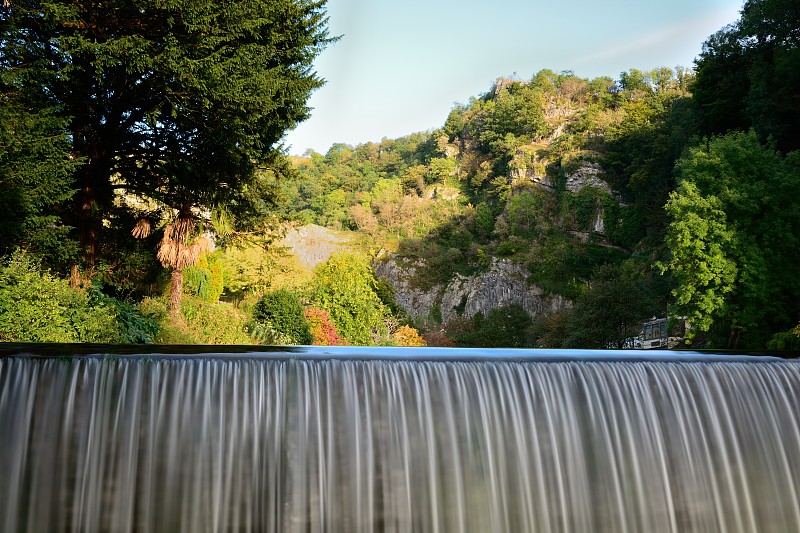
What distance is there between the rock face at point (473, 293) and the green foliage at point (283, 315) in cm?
2262

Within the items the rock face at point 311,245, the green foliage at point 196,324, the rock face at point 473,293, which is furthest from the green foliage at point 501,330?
the green foliage at point 196,324

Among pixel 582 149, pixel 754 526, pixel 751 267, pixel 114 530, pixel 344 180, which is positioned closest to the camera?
pixel 114 530

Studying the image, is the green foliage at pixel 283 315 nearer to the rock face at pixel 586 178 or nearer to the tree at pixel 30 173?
the tree at pixel 30 173

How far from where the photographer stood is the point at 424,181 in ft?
221

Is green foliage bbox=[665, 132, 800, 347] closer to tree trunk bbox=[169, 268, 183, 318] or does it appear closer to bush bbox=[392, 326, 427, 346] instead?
bush bbox=[392, 326, 427, 346]

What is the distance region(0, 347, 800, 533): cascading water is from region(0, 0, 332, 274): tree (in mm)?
9176

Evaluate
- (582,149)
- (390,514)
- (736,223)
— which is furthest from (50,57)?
(582,149)

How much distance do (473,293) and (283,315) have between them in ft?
83.9

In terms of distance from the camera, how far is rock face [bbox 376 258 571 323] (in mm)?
45469

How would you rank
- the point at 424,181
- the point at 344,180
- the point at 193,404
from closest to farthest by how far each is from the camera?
the point at 193,404 → the point at 424,181 → the point at 344,180

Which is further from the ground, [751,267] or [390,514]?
[751,267]

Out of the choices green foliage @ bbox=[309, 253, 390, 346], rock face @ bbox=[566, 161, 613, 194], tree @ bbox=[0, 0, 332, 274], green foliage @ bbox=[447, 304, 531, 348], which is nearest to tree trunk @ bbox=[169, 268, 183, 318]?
tree @ bbox=[0, 0, 332, 274]

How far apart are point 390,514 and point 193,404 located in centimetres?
190

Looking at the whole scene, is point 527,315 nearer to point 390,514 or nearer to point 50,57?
point 50,57
